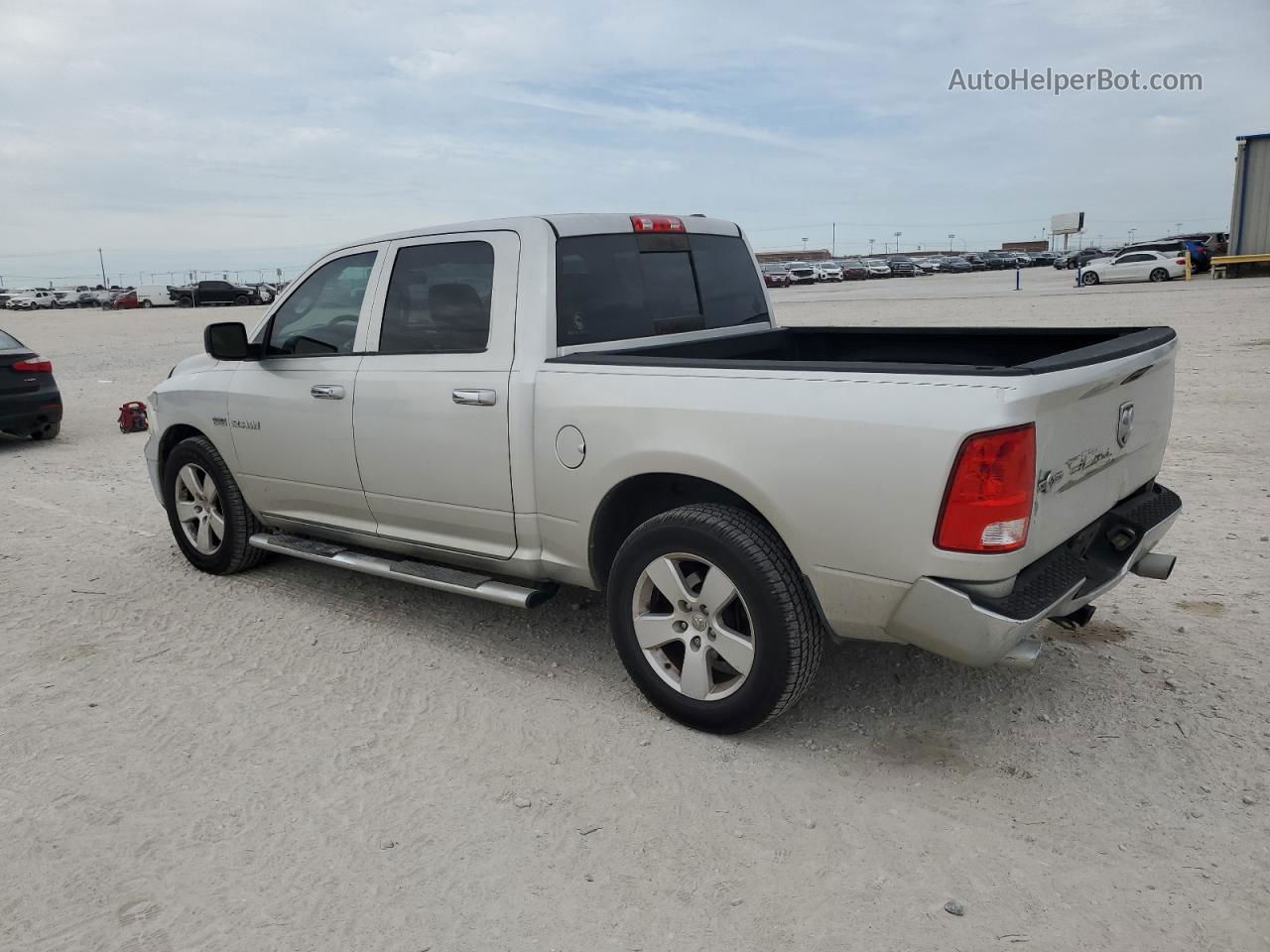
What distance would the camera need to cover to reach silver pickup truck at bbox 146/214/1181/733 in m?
3.04

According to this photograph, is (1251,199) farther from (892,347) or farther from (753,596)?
(753,596)

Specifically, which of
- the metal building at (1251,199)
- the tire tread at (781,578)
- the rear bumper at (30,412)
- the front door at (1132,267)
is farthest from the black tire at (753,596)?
the front door at (1132,267)

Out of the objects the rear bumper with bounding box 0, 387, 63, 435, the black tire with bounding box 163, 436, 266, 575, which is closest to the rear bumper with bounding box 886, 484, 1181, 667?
the black tire with bounding box 163, 436, 266, 575

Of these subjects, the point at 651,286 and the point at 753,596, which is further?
the point at 651,286

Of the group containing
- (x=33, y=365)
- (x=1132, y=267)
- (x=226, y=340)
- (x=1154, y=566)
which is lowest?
(x=1154, y=566)

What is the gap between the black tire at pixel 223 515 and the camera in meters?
5.56

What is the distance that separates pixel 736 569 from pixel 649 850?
953 mm

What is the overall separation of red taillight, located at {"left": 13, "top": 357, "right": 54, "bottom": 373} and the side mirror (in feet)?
21.8

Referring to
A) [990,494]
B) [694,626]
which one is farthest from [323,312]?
[990,494]

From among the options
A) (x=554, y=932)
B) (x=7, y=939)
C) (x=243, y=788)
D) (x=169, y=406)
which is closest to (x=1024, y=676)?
(x=554, y=932)

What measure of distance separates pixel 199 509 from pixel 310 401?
1.45m

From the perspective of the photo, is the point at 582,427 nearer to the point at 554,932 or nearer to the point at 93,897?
the point at 554,932

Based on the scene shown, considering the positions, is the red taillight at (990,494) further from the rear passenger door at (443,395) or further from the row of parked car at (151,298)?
the row of parked car at (151,298)

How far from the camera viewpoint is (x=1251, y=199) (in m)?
32.8
